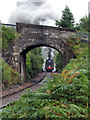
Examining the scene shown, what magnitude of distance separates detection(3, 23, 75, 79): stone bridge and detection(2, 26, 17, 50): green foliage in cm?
33

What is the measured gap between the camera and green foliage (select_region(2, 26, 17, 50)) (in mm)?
10991

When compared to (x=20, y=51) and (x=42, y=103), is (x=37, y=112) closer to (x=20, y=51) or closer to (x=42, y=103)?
(x=42, y=103)

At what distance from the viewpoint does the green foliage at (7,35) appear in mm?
10991

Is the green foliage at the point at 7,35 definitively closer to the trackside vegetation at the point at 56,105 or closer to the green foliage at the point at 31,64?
the green foliage at the point at 31,64

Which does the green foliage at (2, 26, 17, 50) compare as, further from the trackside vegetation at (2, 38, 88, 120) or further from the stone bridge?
the trackside vegetation at (2, 38, 88, 120)

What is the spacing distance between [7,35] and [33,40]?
197 cm

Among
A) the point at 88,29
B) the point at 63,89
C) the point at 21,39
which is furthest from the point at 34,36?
the point at 88,29

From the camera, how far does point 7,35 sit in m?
11.1

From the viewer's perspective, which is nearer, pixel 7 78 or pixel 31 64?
pixel 7 78

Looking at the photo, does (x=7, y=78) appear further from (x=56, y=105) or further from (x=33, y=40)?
(x=56, y=105)

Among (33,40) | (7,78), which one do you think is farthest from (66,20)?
(7,78)

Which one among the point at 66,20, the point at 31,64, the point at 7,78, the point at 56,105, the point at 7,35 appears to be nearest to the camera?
the point at 56,105

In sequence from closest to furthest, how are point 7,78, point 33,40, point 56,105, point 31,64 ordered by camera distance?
point 56,105, point 7,78, point 33,40, point 31,64

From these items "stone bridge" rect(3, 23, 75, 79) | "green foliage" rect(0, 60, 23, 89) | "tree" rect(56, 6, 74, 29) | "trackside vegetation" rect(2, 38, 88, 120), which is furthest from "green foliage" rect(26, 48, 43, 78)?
"trackside vegetation" rect(2, 38, 88, 120)
